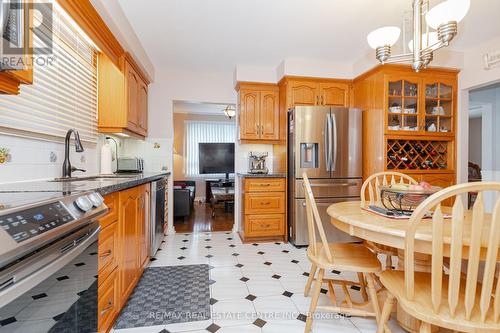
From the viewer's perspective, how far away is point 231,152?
6797mm

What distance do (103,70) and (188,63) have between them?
122 cm

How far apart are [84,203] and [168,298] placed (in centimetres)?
127

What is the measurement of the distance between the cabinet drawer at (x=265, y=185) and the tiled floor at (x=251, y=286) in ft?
2.40

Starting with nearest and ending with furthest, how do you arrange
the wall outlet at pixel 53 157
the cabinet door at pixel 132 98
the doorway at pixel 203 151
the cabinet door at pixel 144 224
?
the wall outlet at pixel 53 157
the cabinet door at pixel 144 224
the cabinet door at pixel 132 98
the doorway at pixel 203 151

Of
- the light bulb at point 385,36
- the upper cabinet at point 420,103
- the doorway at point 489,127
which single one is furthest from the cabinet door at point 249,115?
the doorway at point 489,127

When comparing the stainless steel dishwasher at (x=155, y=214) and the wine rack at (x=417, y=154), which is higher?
the wine rack at (x=417, y=154)

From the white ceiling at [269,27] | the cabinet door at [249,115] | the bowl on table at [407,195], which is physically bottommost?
the bowl on table at [407,195]

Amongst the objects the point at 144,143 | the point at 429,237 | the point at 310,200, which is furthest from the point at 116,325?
the point at 144,143

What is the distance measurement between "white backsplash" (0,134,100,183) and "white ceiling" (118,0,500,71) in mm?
1423

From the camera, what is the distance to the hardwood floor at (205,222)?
4075mm

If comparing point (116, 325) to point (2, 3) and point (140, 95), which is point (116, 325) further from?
point (140, 95)

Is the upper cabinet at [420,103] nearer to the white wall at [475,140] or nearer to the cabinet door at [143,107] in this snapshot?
the cabinet door at [143,107]

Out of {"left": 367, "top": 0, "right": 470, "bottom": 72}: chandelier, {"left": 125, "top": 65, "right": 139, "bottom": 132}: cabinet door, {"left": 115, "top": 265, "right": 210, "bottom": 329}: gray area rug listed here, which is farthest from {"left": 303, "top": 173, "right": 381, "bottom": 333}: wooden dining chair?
{"left": 125, "top": 65, "right": 139, "bottom": 132}: cabinet door

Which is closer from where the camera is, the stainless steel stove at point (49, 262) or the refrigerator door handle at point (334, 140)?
the stainless steel stove at point (49, 262)
